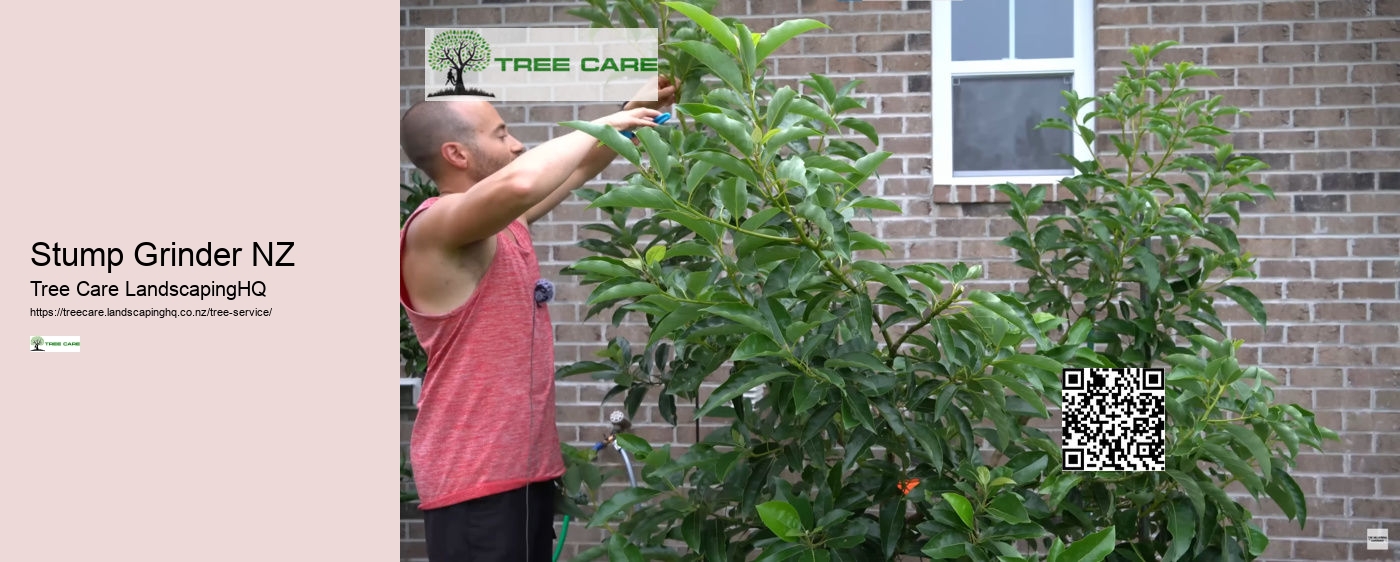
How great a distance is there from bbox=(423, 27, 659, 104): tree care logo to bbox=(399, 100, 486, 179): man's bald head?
4 centimetres

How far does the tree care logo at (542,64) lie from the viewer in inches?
92.6

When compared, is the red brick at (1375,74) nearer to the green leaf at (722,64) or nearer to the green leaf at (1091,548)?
the green leaf at (1091,548)

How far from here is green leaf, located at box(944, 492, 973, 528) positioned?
1.84 metres

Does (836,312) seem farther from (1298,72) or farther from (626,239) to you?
(1298,72)

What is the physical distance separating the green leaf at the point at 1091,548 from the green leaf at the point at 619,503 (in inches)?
27.6

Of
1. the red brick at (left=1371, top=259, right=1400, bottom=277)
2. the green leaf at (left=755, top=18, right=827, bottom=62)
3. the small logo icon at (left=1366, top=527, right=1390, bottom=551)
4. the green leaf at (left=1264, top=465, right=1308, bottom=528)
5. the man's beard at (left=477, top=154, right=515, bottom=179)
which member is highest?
the green leaf at (left=755, top=18, right=827, bottom=62)

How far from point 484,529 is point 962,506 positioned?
0.97m

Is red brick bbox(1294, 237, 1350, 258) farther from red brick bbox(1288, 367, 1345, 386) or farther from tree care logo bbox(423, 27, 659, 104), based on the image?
tree care logo bbox(423, 27, 659, 104)

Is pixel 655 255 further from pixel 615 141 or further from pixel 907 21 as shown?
pixel 907 21

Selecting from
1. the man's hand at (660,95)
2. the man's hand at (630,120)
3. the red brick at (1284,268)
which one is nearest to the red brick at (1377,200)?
the red brick at (1284,268)

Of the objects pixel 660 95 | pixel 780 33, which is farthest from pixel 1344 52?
pixel 780 33

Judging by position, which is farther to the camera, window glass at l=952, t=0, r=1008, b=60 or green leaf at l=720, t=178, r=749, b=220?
window glass at l=952, t=0, r=1008, b=60

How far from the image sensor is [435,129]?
94.0 inches

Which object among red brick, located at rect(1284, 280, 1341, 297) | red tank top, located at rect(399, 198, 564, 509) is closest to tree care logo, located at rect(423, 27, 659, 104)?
red tank top, located at rect(399, 198, 564, 509)
